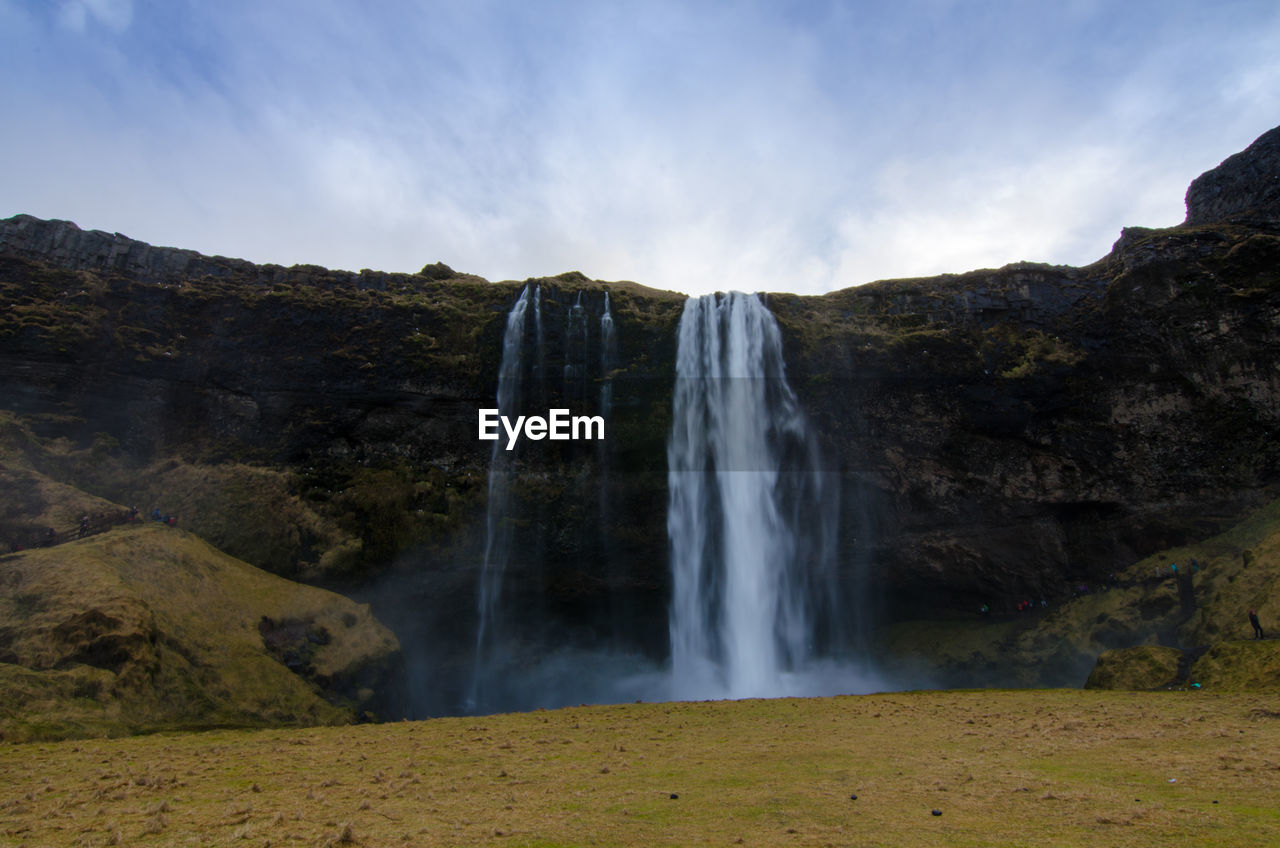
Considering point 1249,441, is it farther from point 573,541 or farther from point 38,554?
point 38,554

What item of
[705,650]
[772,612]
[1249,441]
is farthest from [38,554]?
[1249,441]

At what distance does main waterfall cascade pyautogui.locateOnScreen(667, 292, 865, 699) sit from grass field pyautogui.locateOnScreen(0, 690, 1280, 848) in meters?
15.6

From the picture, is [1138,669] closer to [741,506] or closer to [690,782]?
[741,506]

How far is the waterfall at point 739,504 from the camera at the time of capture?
119 feet

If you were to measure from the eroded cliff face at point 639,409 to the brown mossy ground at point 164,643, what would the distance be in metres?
4.01

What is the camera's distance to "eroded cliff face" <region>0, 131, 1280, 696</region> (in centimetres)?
3356

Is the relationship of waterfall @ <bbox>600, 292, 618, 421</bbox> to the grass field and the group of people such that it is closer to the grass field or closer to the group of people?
the grass field

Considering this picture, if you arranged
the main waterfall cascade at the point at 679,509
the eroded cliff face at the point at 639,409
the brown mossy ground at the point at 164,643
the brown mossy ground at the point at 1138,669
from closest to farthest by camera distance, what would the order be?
the brown mossy ground at the point at 164,643 → the brown mossy ground at the point at 1138,669 → the eroded cliff face at the point at 639,409 → the main waterfall cascade at the point at 679,509

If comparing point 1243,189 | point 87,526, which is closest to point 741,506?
point 87,526

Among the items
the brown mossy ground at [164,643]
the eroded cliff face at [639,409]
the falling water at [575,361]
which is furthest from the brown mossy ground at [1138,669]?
the brown mossy ground at [164,643]

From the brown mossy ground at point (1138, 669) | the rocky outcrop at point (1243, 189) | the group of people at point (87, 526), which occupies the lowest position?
the brown mossy ground at point (1138, 669)

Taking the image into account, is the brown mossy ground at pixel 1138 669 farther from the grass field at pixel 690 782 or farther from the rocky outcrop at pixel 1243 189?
the rocky outcrop at pixel 1243 189

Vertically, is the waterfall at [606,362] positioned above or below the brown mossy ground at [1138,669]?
above

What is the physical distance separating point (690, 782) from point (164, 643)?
20.5 metres
